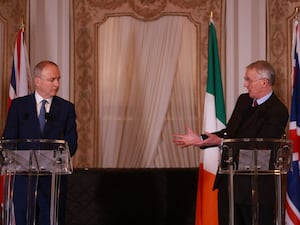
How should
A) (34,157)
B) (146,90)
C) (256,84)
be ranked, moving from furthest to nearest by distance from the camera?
(146,90) → (256,84) → (34,157)

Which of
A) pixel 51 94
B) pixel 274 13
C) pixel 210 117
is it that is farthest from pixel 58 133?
pixel 274 13

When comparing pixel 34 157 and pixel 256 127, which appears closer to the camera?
pixel 34 157

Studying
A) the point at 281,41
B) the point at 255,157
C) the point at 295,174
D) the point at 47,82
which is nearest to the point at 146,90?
the point at 281,41

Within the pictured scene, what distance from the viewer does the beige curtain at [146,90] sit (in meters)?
7.39

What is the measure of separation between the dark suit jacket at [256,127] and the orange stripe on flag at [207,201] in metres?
1.06

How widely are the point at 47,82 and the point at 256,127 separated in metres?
1.58

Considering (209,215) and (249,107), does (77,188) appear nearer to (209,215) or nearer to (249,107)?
(209,215)

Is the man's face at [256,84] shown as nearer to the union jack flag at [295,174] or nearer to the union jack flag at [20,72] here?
the union jack flag at [295,174]

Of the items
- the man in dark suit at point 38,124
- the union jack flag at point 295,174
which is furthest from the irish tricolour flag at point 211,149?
the man in dark suit at point 38,124

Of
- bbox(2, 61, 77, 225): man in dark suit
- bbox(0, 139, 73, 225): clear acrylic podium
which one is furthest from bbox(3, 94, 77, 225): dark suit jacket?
bbox(0, 139, 73, 225): clear acrylic podium

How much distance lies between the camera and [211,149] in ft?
20.8

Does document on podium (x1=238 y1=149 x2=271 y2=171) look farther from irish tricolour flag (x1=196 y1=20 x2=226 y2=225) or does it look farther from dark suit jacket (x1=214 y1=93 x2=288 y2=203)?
irish tricolour flag (x1=196 y1=20 x2=226 y2=225)

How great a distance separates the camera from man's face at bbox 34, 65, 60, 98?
5059 mm

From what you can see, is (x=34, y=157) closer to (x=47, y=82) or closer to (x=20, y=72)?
(x=47, y=82)
